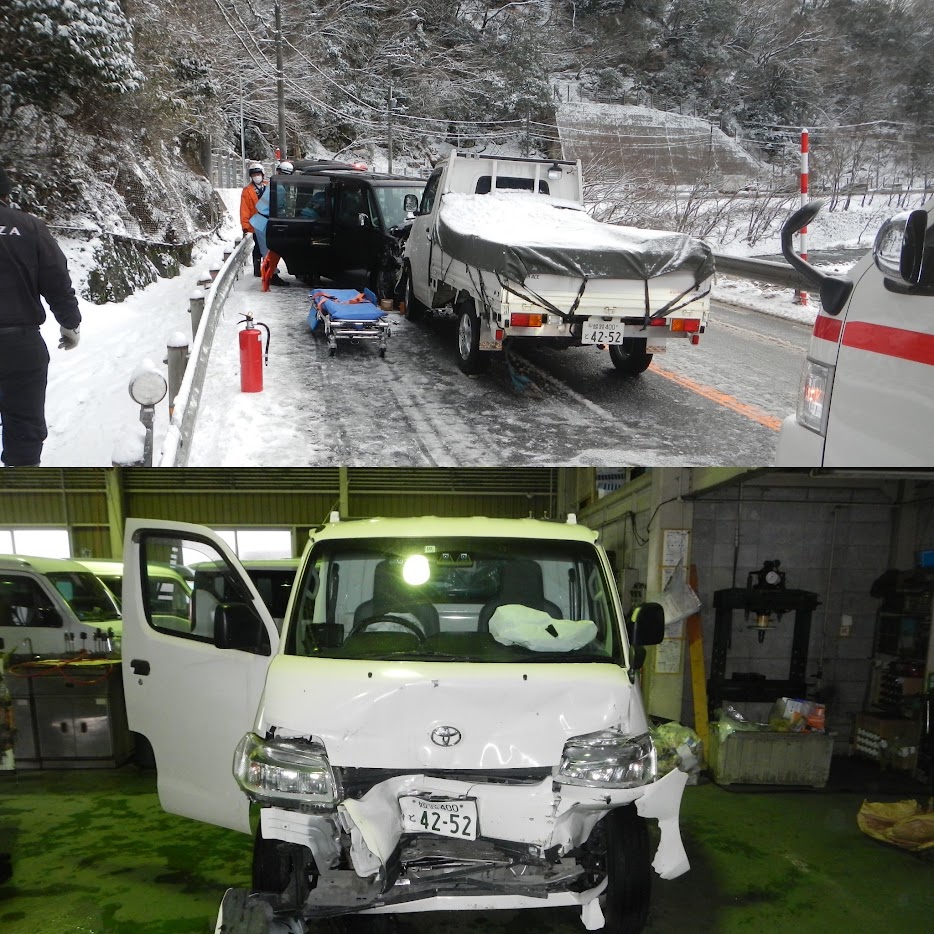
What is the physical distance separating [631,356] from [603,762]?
2.06m

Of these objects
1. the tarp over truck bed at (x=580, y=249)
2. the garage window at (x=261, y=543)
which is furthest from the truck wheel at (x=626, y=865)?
the garage window at (x=261, y=543)

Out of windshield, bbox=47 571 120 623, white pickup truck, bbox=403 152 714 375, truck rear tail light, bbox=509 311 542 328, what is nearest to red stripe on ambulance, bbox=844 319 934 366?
white pickup truck, bbox=403 152 714 375

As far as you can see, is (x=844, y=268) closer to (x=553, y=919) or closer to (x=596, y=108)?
(x=596, y=108)

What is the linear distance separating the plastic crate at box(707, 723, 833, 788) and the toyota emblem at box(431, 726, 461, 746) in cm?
485

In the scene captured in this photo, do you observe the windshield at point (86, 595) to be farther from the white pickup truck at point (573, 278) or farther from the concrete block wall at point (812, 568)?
the concrete block wall at point (812, 568)

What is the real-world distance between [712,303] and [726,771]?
4516 millimetres

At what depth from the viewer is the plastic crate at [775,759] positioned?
686 centimetres

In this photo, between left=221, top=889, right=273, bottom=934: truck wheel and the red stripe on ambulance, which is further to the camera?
left=221, top=889, right=273, bottom=934: truck wheel

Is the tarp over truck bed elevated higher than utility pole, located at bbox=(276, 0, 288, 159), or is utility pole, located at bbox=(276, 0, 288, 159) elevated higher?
utility pole, located at bbox=(276, 0, 288, 159)

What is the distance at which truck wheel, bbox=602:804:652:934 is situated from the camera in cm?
308

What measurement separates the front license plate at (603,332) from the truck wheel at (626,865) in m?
2.04

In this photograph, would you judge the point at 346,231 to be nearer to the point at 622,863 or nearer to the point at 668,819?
the point at 668,819

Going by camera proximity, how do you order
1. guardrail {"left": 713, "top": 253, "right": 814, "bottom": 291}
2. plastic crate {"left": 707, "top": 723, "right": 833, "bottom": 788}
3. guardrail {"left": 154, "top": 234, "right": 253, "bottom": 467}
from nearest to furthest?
guardrail {"left": 713, "top": 253, "right": 814, "bottom": 291} < guardrail {"left": 154, "top": 234, "right": 253, "bottom": 467} < plastic crate {"left": 707, "top": 723, "right": 833, "bottom": 788}

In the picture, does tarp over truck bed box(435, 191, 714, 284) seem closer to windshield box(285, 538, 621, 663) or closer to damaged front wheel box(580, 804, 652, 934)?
windshield box(285, 538, 621, 663)
